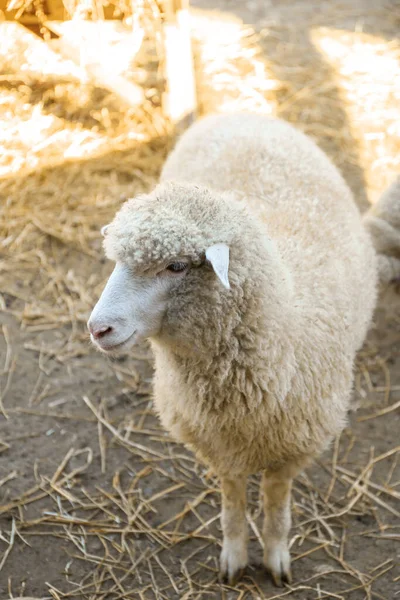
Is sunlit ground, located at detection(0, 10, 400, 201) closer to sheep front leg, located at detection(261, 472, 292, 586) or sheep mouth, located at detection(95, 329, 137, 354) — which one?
sheep front leg, located at detection(261, 472, 292, 586)

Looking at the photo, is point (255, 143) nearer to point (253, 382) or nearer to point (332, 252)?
point (332, 252)

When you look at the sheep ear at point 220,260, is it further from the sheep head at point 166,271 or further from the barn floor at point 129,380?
the barn floor at point 129,380

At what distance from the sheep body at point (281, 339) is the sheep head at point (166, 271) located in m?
0.09

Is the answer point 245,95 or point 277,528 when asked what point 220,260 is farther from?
point 245,95

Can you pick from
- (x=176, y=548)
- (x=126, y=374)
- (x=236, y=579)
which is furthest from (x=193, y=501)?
(x=126, y=374)

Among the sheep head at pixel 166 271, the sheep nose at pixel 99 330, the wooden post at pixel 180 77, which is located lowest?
the wooden post at pixel 180 77

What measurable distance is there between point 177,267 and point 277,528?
1.22 m

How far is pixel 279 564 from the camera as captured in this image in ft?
8.89

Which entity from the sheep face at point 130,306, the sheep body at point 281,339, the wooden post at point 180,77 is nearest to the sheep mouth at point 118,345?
the sheep face at point 130,306

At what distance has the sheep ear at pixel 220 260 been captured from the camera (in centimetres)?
190

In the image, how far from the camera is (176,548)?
9.39 ft

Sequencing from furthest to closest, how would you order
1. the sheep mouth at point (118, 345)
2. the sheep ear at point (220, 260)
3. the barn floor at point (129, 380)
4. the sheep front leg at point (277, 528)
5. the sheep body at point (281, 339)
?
the barn floor at point (129, 380) → the sheep front leg at point (277, 528) → the sheep body at point (281, 339) → the sheep mouth at point (118, 345) → the sheep ear at point (220, 260)

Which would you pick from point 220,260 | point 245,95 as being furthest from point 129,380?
point 245,95

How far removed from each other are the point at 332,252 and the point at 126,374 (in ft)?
4.80
